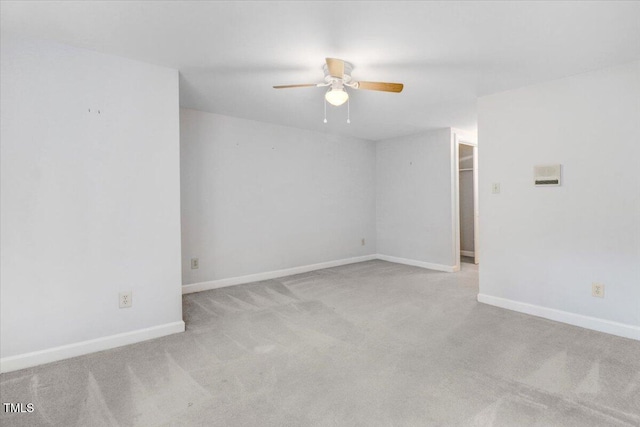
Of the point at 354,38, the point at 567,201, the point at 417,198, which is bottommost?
the point at 567,201

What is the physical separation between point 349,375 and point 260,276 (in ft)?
8.53

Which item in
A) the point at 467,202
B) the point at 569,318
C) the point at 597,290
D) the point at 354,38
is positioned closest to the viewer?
the point at 354,38

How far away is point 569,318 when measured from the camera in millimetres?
2840

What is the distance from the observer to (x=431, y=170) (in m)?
5.04

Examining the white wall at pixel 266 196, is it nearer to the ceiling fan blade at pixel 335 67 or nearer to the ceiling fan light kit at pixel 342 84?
the ceiling fan light kit at pixel 342 84

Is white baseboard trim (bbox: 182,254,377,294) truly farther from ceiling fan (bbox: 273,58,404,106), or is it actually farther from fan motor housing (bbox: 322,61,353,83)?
fan motor housing (bbox: 322,61,353,83)

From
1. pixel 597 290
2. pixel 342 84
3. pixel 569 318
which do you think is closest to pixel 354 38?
pixel 342 84

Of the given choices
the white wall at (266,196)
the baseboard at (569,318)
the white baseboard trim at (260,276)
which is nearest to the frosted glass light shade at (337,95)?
the white wall at (266,196)

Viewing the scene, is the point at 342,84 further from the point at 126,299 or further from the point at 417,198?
the point at 417,198

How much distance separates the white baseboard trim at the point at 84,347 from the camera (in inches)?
82.0

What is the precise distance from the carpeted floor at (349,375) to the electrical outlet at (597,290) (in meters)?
0.31

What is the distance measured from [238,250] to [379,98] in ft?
8.37

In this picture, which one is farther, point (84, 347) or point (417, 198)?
point (417, 198)

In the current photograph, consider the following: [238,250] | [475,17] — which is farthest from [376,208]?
[475,17]
